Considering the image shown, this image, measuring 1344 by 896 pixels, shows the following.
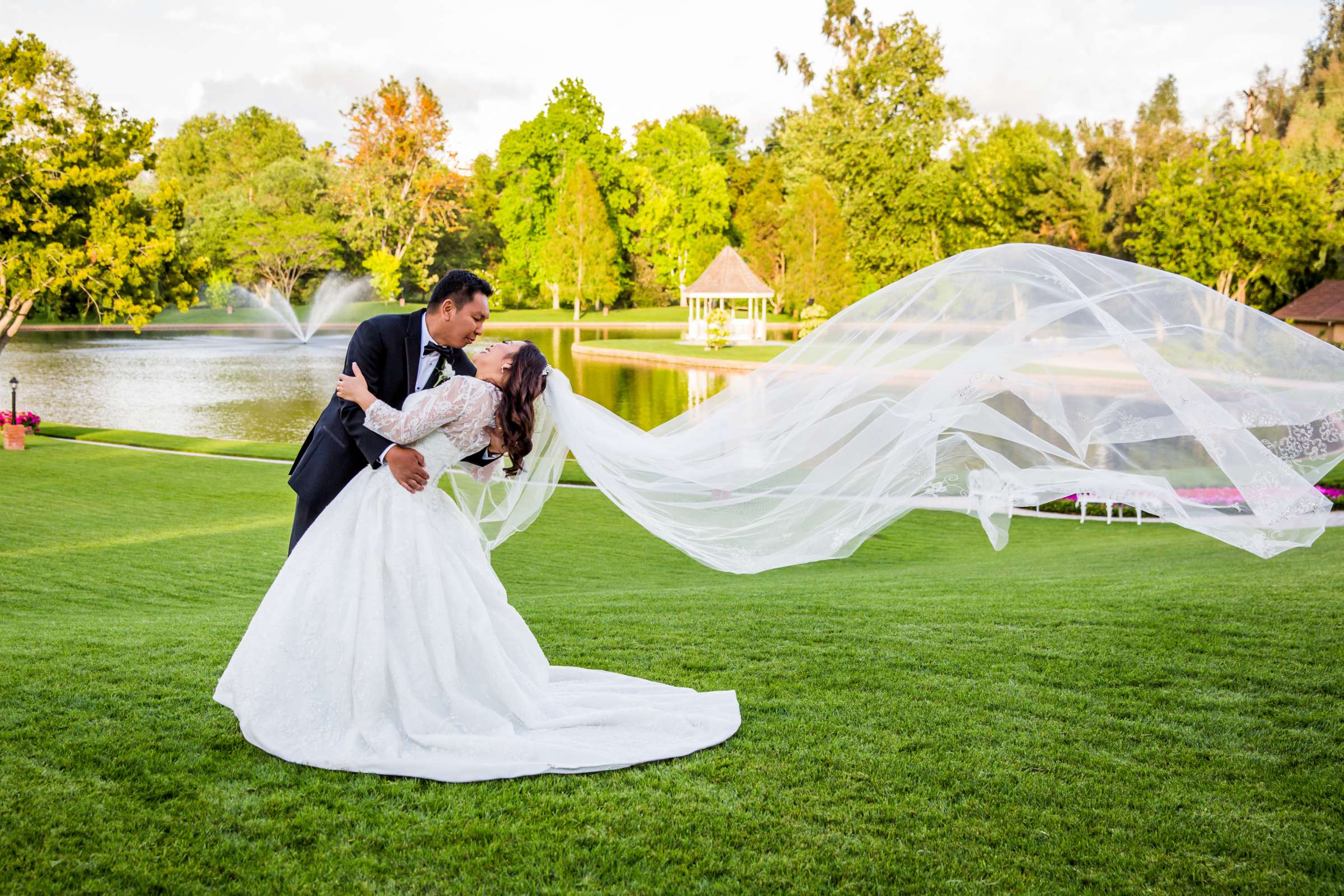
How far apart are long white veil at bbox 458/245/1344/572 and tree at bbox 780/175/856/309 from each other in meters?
42.9

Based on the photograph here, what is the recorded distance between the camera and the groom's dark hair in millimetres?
4121

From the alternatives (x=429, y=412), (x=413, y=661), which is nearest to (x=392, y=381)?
(x=429, y=412)

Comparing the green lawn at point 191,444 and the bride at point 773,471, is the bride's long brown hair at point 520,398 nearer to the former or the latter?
the bride at point 773,471

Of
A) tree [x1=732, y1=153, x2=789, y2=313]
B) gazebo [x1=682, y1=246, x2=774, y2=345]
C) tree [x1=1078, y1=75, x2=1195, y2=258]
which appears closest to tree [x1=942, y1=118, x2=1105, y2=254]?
tree [x1=1078, y1=75, x2=1195, y2=258]

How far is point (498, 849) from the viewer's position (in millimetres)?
3109

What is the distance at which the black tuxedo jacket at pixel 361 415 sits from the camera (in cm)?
413

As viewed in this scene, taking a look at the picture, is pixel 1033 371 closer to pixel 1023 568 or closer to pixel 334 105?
pixel 1023 568

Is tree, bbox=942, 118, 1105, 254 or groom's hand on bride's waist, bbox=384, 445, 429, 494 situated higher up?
tree, bbox=942, 118, 1105, 254

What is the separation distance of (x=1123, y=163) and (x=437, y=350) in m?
50.5

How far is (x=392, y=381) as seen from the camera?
14.2ft

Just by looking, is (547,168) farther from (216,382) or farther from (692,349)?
(216,382)

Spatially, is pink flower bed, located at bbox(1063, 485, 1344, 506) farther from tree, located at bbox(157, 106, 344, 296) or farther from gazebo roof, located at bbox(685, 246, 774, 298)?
tree, located at bbox(157, 106, 344, 296)

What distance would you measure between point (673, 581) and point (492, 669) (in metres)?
5.51

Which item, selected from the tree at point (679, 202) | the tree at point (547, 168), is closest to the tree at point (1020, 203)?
the tree at point (679, 202)
